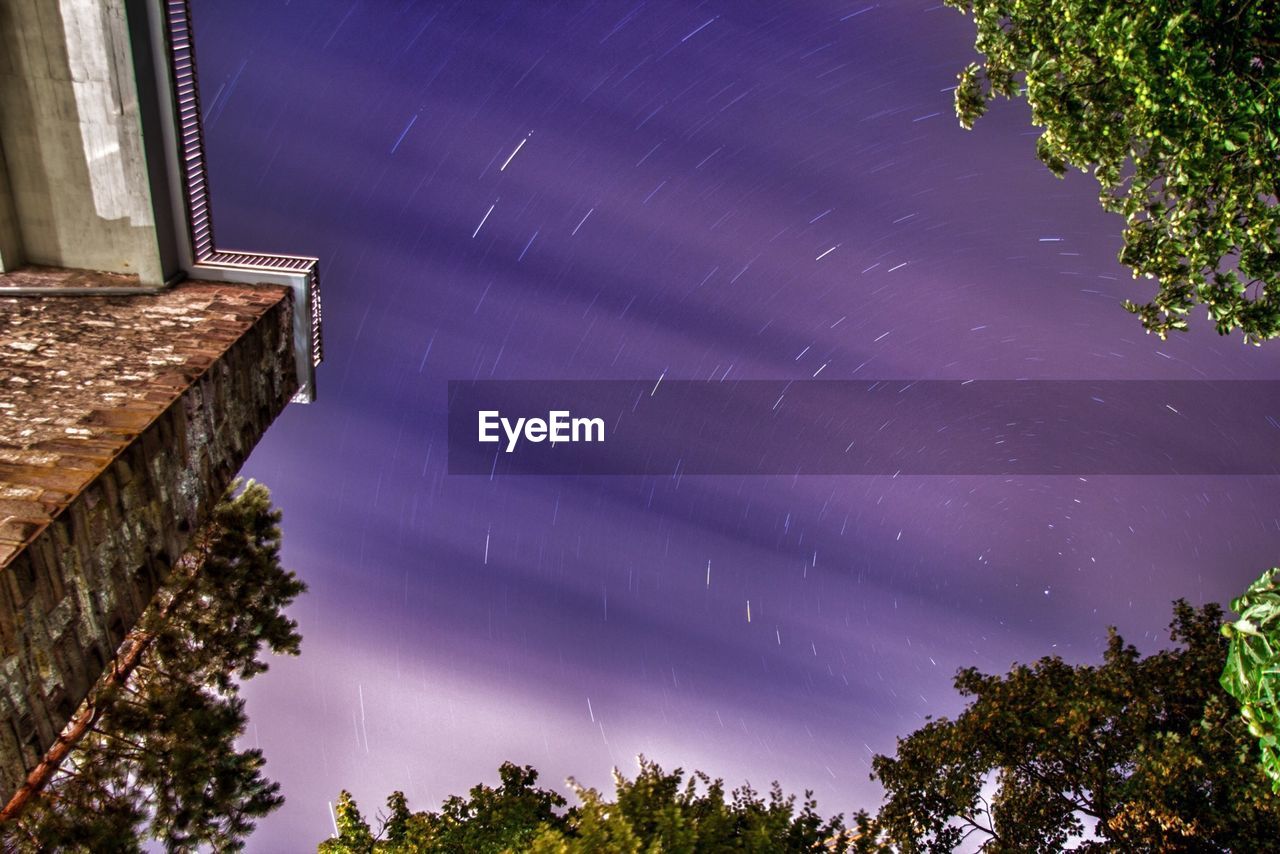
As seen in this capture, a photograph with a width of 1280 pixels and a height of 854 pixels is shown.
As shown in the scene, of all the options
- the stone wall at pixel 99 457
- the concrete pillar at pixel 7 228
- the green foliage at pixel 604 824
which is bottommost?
the green foliage at pixel 604 824

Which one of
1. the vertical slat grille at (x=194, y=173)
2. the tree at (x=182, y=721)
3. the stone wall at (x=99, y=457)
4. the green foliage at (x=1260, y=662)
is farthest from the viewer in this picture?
the vertical slat grille at (x=194, y=173)

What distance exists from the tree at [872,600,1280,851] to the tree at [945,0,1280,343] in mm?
6661

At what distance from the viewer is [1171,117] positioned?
6.20 meters

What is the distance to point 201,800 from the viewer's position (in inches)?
328

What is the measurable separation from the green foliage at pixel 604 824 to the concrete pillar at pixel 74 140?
10564mm

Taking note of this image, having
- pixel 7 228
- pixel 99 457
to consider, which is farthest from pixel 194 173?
pixel 99 457

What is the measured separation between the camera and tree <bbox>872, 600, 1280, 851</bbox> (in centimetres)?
941

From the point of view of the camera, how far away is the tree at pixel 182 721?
7.10 metres

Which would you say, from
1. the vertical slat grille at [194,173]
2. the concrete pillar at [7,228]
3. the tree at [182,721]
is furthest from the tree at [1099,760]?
the concrete pillar at [7,228]

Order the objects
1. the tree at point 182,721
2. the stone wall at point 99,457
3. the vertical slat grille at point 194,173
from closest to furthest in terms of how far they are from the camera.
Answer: the stone wall at point 99,457
the tree at point 182,721
the vertical slat grille at point 194,173

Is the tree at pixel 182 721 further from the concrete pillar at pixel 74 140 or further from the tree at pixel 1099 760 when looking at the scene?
the tree at pixel 1099 760

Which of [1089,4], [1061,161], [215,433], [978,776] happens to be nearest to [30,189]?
[215,433]

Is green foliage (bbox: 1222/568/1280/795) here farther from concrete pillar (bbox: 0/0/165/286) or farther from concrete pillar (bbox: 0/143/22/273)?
concrete pillar (bbox: 0/143/22/273)

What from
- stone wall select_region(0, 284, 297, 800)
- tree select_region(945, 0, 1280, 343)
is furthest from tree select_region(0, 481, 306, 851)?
tree select_region(945, 0, 1280, 343)
